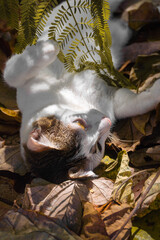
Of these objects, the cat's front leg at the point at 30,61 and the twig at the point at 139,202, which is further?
the cat's front leg at the point at 30,61

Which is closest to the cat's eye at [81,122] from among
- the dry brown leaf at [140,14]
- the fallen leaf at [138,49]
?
the fallen leaf at [138,49]

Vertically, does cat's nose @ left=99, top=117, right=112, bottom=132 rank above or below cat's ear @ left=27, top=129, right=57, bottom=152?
below

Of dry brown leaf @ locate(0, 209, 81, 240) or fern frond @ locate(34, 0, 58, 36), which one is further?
fern frond @ locate(34, 0, 58, 36)

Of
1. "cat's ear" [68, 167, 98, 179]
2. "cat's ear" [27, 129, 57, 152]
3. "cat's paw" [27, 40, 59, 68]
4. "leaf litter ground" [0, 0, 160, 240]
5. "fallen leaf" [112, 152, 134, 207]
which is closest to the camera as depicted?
"leaf litter ground" [0, 0, 160, 240]

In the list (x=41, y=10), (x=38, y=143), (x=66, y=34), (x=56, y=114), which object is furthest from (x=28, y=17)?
(x=38, y=143)

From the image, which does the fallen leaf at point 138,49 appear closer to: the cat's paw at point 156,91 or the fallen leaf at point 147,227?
the cat's paw at point 156,91

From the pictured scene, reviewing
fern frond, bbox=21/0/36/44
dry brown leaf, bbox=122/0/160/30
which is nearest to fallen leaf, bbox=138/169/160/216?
fern frond, bbox=21/0/36/44

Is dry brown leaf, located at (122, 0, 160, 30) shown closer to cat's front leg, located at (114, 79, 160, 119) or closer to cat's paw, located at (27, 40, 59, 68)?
cat's front leg, located at (114, 79, 160, 119)

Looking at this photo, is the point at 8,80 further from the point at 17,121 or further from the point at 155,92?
the point at 155,92
